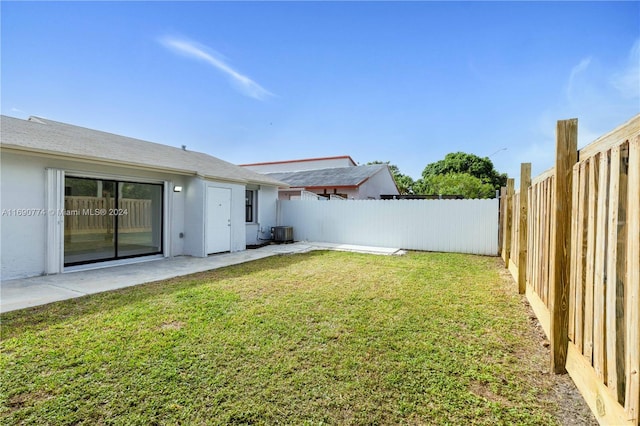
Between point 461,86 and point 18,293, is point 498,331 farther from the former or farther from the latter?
point 461,86

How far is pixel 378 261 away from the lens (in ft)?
27.3

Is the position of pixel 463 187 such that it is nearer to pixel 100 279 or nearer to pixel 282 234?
pixel 282 234

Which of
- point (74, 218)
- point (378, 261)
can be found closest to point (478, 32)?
point (378, 261)

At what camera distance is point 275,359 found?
2938 millimetres

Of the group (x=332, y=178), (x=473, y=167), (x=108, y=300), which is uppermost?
(x=473, y=167)

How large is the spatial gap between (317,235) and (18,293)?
30.3 feet

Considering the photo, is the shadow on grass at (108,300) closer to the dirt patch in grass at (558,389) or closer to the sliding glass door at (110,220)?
the sliding glass door at (110,220)

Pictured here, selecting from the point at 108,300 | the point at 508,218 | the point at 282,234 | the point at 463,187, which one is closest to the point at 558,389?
the point at 508,218

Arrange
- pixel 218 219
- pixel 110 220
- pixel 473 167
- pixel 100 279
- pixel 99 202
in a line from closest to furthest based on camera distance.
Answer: pixel 100 279
pixel 99 202
pixel 110 220
pixel 218 219
pixel 473 167

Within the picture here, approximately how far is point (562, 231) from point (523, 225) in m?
2.93

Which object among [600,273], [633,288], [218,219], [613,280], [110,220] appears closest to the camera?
[633,288]

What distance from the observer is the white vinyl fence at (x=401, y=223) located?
381 inches

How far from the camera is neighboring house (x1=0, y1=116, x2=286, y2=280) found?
6.06m

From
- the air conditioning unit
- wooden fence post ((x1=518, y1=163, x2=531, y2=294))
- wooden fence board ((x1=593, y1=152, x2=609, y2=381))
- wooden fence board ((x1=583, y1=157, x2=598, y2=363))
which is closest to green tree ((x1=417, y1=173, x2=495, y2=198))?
the air conditioning unit
